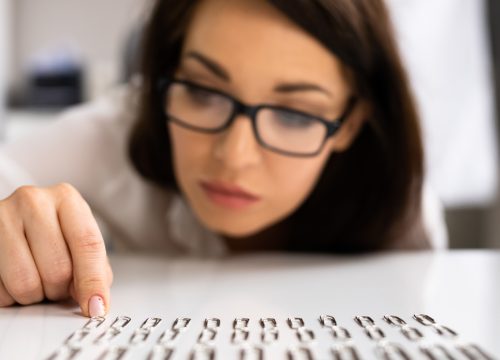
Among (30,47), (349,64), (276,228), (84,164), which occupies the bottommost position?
(276,228)

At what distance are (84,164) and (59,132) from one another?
0.24 ft

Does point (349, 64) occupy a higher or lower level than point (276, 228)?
higher

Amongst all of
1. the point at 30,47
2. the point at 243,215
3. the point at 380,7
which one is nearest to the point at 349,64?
the point at 380,7

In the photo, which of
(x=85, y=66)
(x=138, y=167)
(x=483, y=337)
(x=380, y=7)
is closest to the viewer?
(x=483, y=337)

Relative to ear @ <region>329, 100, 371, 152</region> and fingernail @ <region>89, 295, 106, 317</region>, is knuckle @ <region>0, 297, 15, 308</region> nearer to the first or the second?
fingernail @ <region>89, 295, 106, 317</region>

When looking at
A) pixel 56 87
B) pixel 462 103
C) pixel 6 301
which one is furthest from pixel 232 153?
pixel 56 87

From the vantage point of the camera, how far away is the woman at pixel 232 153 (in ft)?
1.63

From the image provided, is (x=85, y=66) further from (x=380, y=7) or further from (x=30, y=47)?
(x=380, y=7)

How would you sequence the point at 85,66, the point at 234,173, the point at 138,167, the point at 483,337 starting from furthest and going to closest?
the point at 85,66 → the point at 138,167 → the point at 234,173 → the point at 483,337

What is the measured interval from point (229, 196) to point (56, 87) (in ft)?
8.99

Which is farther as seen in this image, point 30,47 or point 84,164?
point 30,47

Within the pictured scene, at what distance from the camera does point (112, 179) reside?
1.04 meters

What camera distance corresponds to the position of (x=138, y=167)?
3.26 feet

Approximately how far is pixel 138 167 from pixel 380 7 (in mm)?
479
